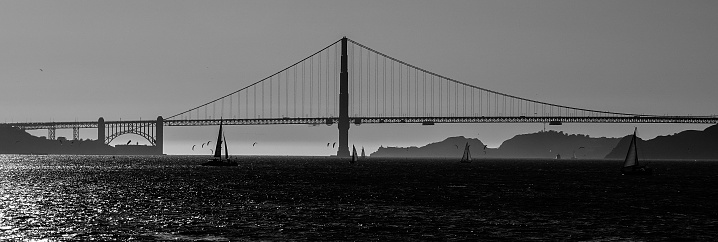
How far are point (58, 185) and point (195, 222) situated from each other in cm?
4253

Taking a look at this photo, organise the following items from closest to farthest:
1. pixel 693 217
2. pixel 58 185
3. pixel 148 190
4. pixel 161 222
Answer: pixel 161 222
pixel 693 217
pixel 148 190
pixel 58 185

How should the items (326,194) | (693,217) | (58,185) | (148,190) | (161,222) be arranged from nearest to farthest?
(161,222), (693,217), (326,194), (148,190), (58,185)

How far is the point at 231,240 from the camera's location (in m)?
39.8

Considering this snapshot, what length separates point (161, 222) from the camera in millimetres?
47594

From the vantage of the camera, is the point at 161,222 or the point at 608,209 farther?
the point at 608,209

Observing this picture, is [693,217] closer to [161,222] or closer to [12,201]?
[161,222]

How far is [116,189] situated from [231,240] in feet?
136

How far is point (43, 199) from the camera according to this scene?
6444 cm

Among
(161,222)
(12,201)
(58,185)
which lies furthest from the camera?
(58,185)

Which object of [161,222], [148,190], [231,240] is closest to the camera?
[231,240]

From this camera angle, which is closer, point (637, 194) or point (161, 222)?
point (161, 222)

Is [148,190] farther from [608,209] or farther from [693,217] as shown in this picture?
[693,217]

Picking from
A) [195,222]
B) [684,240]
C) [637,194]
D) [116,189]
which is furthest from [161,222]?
[637,194]

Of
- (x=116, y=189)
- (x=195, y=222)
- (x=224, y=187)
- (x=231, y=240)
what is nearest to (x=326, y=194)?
(x=224, y=187)
